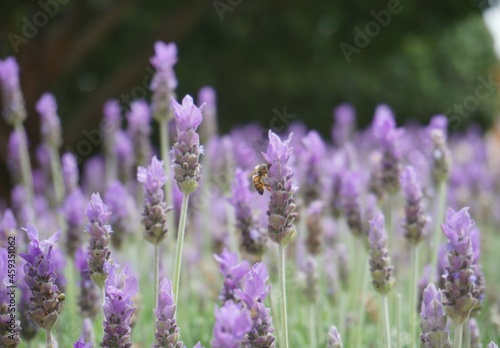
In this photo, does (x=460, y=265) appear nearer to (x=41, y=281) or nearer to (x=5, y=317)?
(x=41, y=281)

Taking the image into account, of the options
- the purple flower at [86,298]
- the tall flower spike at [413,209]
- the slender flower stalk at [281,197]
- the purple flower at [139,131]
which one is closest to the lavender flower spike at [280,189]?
the slender flower stalk at [281,197]

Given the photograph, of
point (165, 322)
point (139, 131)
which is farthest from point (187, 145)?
point (139, 131)

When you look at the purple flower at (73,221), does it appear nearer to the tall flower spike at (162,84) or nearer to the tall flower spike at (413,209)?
the tall flower spike at (162,84)

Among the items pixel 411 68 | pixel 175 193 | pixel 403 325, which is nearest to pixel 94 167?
pixel 175 193

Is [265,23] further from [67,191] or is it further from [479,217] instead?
[67,191]

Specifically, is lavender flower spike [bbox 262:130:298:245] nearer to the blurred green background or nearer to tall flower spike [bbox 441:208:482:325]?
tall flower spike [bbox 441:208:482:325]

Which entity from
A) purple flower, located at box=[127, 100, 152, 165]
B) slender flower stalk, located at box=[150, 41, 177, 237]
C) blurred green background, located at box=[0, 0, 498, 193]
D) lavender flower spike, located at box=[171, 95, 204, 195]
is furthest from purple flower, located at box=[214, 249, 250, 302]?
blurred green background, located at box=[0, 0, 498, 193]
